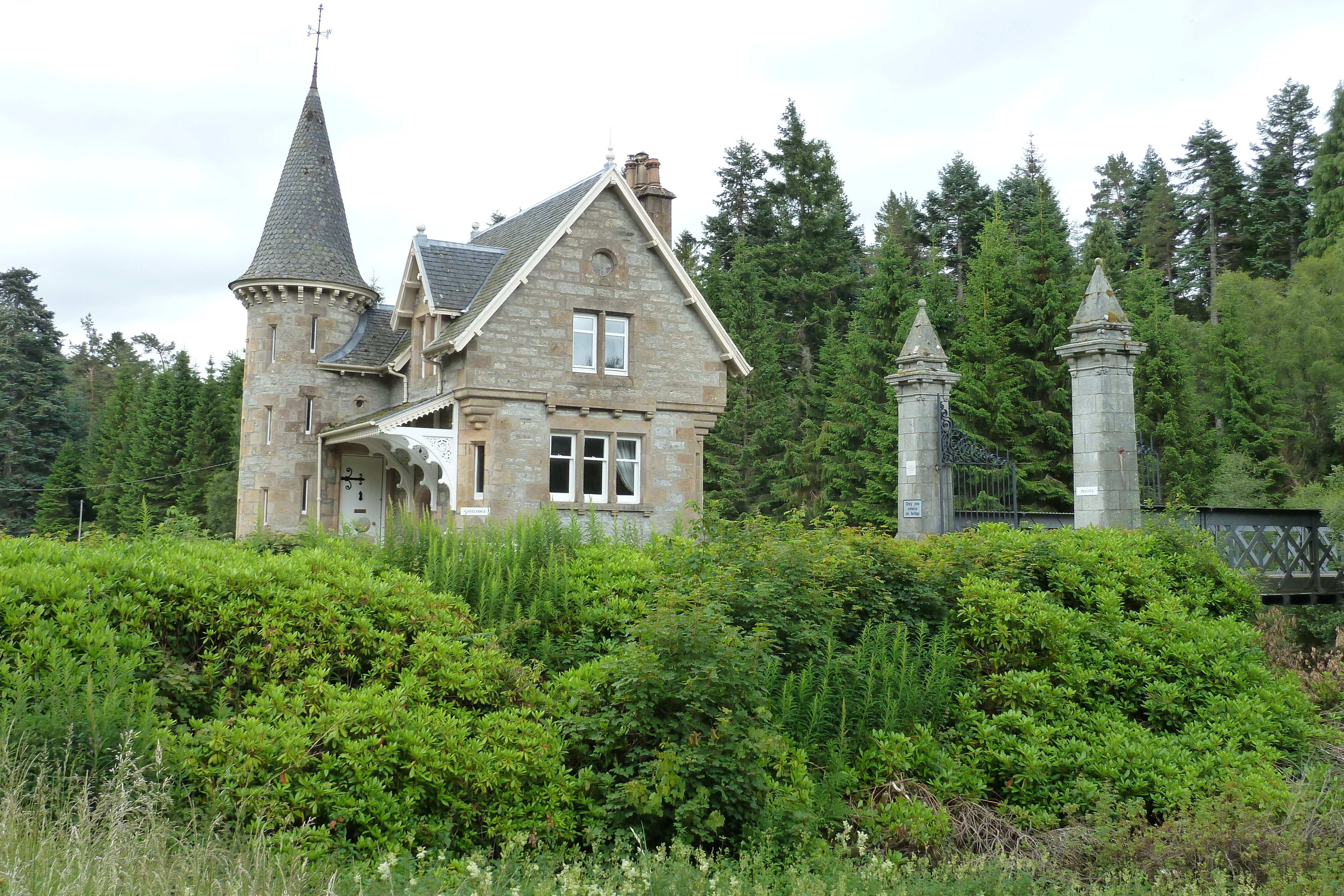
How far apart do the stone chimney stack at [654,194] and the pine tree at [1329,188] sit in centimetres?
2431

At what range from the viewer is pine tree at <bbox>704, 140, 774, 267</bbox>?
4738 cm

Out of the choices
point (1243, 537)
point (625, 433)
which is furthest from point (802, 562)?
point (625, 433)

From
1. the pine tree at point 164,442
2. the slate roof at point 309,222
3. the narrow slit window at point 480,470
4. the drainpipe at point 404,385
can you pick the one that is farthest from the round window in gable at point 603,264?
the pine tree at point 164,442

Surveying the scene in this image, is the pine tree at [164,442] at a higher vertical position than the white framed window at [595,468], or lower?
higher

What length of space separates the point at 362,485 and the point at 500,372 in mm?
8700

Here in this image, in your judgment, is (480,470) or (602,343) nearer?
(480,470)

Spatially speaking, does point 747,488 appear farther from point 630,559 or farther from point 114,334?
Answer: point 114,334

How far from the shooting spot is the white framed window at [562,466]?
2267 centimetres

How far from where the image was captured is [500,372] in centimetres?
A: 2184

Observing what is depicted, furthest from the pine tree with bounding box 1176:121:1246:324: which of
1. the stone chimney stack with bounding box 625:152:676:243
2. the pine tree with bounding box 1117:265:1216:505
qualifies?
the stone chimney stack with bounding box 625:152:676:243

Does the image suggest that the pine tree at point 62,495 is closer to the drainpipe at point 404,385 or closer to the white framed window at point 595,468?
the drainpipe at point 404,385

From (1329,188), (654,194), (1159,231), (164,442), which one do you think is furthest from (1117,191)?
(164,442)

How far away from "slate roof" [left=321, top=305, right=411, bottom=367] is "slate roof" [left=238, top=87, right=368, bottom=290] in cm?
109

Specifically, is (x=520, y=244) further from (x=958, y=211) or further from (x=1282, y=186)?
(x=1282, y=186)
